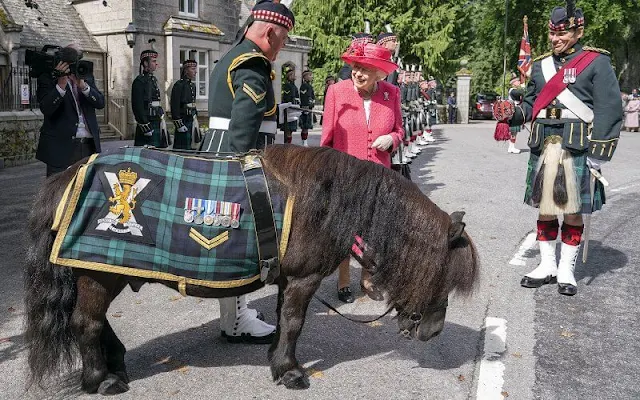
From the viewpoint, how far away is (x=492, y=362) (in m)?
4.02

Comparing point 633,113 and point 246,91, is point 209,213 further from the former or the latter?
point 633,113

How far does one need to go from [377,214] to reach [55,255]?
1669 mm

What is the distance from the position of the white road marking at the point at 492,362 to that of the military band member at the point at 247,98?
1.43m

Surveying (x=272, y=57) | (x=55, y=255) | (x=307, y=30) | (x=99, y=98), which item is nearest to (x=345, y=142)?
(x=272, y=57)

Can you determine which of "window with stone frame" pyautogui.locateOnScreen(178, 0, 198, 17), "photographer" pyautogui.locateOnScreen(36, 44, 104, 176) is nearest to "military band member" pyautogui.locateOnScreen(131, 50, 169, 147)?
"photographer" pyautogui.locateOnScreen(36, 44, 104, 176)

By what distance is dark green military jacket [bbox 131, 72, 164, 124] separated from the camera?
35.9 feet

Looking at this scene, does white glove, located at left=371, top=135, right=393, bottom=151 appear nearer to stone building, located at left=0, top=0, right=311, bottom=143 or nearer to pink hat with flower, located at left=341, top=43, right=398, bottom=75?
pink hat with flower, located at left=341, top=43, right=398, bottom=75

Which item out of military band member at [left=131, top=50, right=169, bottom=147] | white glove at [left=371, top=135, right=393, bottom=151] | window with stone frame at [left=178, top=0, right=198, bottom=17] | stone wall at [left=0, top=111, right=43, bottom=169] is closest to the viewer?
white glove at [left=371, top=135, right=393, bottom=151]

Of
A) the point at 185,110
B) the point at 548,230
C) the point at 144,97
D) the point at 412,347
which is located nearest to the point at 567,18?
the point at 548,230

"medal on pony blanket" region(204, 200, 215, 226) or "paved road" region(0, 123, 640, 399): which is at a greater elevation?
"medal on pony blanket" region(204, 200, 215, 226)

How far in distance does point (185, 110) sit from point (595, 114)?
348 inches

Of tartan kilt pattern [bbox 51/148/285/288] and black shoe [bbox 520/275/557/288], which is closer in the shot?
tartan kilt pattern [bbox 51/148/285/288]

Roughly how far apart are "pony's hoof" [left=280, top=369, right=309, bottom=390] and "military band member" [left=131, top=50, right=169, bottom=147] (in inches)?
323

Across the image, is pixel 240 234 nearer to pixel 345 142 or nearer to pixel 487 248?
pixel 345 142
